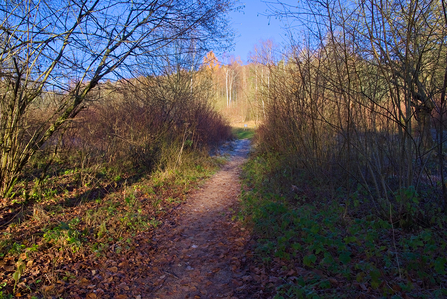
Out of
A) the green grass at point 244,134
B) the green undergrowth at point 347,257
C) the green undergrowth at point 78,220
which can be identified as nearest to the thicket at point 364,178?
the green undergrowth at point 347,257

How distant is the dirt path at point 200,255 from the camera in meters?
3.40

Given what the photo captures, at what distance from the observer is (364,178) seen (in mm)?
5473

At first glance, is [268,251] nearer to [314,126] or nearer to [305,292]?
[305,292]

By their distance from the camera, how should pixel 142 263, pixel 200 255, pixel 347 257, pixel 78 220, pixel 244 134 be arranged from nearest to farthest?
pixel 347 257
pixel 142 263
pixel 200 255
pixel 78 220
pixel 244 134

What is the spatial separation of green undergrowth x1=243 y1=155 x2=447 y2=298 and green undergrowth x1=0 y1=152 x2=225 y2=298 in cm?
224

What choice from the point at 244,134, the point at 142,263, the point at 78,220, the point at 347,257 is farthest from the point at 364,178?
the point at 244,134

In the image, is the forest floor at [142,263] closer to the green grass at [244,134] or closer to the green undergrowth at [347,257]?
the green undergrowth at [347,257]

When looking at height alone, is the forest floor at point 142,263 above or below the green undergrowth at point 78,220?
below

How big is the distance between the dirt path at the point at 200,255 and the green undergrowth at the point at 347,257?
387 millimetres

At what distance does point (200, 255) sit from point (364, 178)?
3360mm

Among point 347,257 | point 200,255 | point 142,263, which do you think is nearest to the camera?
point 347,257

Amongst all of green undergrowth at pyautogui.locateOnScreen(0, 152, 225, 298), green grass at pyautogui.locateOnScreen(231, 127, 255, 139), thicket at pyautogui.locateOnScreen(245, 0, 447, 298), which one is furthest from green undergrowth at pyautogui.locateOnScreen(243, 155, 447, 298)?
green grass at pyautogui.locateOnScreen(231, 127, 255, 139)

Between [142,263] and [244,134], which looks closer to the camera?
[142,263]

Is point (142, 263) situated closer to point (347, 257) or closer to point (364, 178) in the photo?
point (347, 257)
